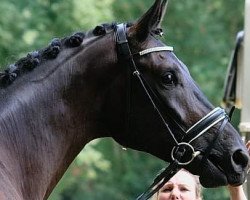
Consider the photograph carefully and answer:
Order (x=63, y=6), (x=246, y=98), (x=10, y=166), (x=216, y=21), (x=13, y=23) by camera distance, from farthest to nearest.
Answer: (x=216, y=21) < (x=63, y=6) < (x=13, y=23) < (x=246, y=98) < (x=10, y=166)

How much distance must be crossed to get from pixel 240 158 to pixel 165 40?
12.8 metres

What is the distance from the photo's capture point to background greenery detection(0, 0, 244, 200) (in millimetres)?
16312

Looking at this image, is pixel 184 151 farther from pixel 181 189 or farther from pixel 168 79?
pixel 181 189

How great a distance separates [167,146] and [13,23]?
31.6ft

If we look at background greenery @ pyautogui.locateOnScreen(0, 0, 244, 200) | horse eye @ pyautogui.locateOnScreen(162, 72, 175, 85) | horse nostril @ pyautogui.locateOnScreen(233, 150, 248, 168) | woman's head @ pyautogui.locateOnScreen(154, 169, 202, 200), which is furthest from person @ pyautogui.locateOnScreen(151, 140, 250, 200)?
background greenery @ pyautogui.locateOnScreen(0, 0, 244, 200)

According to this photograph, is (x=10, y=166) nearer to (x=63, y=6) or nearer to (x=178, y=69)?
(x=178, y=69)

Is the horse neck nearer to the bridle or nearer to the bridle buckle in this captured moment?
the bridle

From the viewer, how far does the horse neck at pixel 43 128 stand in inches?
194

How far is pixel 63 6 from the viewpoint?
16344mm

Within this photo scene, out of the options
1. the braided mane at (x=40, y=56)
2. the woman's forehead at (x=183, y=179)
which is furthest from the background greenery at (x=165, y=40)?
the braided mane at (x=40, y=56)

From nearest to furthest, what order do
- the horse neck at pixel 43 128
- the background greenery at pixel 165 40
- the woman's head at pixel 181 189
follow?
the horse neck at pixel 43 128 → the woman's head at pixel 181 189 → the background greenery at pixel 165 40

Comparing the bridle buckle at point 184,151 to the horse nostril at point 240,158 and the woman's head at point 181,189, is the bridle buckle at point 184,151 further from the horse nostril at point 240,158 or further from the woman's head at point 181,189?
the woman's head at point 181,189

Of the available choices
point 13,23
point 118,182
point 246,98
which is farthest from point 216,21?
point 246,98

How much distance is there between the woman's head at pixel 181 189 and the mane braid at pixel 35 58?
164 cm
